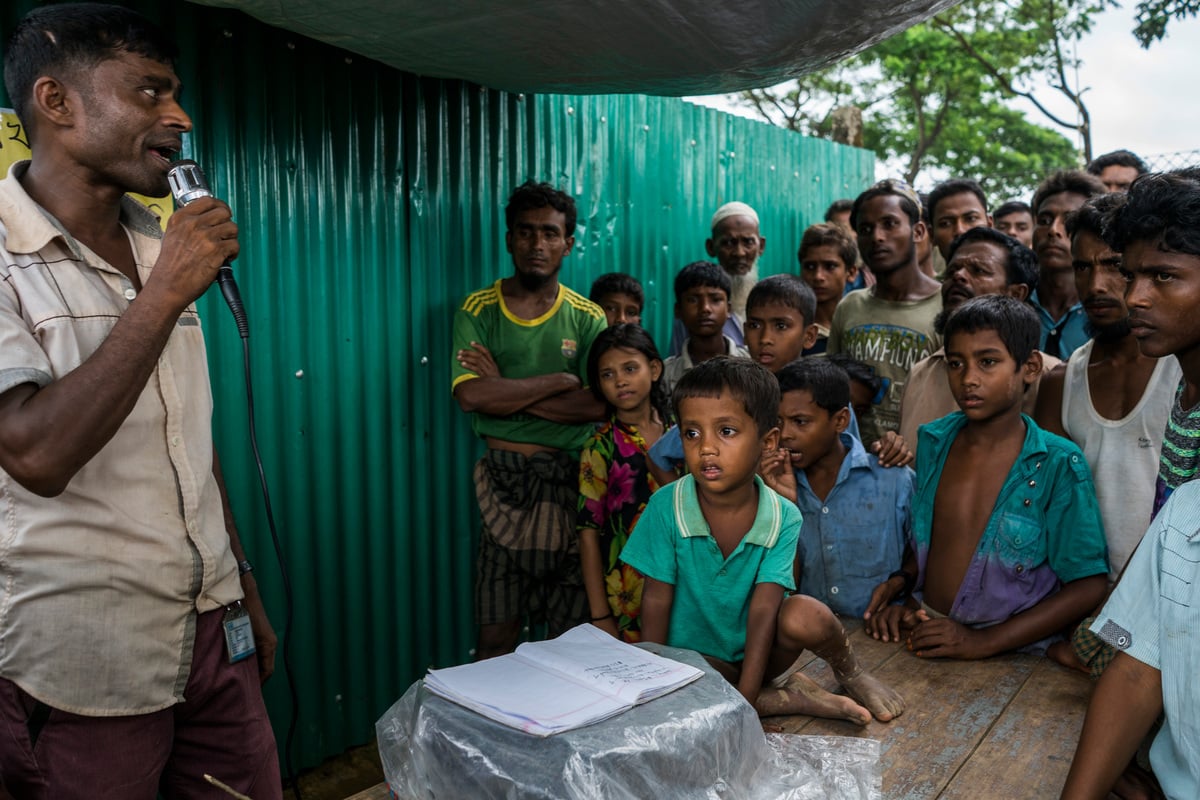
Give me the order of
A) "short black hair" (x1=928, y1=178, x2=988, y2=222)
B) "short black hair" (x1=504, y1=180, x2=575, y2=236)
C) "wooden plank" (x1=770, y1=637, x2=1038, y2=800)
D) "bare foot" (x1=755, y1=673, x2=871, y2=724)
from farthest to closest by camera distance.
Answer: "short black hair" (x1=928, y1=178, x2=988, y2=222)
"short black hair" (x1=504, y1=180, x2=575, y2=236)
"bare foot" (x1=755, y1=673, x2=871, y2=724)
"wooden plank" (x1=770, y1=637, x2=1038, y2=800)

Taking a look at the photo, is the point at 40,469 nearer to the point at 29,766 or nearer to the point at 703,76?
the point at 29,766

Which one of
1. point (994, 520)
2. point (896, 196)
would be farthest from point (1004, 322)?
point (896, 196)

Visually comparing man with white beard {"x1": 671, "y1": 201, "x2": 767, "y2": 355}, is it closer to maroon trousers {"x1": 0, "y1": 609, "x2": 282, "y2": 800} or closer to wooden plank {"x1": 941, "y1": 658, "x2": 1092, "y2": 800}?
wooden plank {"x1": 941, "y1": 658, "x2": 1092, "y2": 800}

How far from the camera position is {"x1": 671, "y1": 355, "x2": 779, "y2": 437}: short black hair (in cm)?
236

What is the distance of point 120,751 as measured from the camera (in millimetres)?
1630

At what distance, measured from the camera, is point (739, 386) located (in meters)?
2.36

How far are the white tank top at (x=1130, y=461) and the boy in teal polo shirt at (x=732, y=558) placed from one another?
0.96m

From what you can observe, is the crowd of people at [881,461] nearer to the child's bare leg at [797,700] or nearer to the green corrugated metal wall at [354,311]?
the child's bare leg at [797,700]

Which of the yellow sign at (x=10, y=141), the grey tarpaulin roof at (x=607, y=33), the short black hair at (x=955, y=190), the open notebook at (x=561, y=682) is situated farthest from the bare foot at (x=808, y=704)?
the short black hair at (x=955, y=190)

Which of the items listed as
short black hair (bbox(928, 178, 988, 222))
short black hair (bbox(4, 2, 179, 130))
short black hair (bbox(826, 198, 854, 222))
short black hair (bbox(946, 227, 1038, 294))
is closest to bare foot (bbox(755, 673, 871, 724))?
short black hair (bbox(4, 2, 179, 130))

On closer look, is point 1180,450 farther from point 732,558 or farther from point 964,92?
point 964,92

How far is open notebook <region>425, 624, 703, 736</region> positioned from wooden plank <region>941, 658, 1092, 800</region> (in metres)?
0.70

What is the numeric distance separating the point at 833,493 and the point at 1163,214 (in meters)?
1.37

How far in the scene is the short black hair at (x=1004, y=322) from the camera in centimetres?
275
